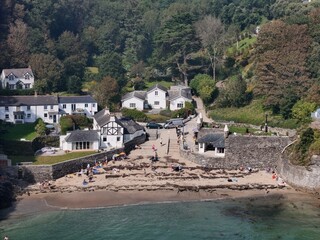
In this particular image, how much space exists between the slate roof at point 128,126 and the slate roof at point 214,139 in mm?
7947

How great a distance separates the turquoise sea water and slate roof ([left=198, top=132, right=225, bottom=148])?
10.0 meters

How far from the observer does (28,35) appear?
88.7m

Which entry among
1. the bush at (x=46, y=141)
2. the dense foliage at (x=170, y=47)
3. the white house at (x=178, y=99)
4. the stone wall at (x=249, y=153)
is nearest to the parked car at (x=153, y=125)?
the white house at (x=178, y=99)

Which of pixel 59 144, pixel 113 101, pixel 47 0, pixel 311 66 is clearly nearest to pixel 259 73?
pixel 311 66

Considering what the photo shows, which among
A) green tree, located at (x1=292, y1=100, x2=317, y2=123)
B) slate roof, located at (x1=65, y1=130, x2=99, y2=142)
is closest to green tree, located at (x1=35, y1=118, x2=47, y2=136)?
slate roof, located at (x1=65, y1=130, x2=99, y2=142)

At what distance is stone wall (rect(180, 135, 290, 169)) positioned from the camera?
56.6 m

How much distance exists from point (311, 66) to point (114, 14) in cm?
5166

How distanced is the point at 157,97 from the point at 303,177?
3084 cm

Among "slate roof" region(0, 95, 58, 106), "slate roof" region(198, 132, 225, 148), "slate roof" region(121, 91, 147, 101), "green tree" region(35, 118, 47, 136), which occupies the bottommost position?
"slate roof" region(198, 132, 225, 148)

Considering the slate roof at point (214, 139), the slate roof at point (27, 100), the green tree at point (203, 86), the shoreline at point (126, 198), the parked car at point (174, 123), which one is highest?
the green tree at point (203, 86)

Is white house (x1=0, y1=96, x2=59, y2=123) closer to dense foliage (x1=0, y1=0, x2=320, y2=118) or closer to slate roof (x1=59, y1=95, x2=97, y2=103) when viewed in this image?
slate roof (x1=59, y1=95, x2=97, y2=103)

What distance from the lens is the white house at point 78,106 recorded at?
71.4m

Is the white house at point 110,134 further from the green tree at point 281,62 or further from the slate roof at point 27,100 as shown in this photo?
the green tree at point 281,62

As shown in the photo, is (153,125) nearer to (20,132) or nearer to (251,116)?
(251,116)
